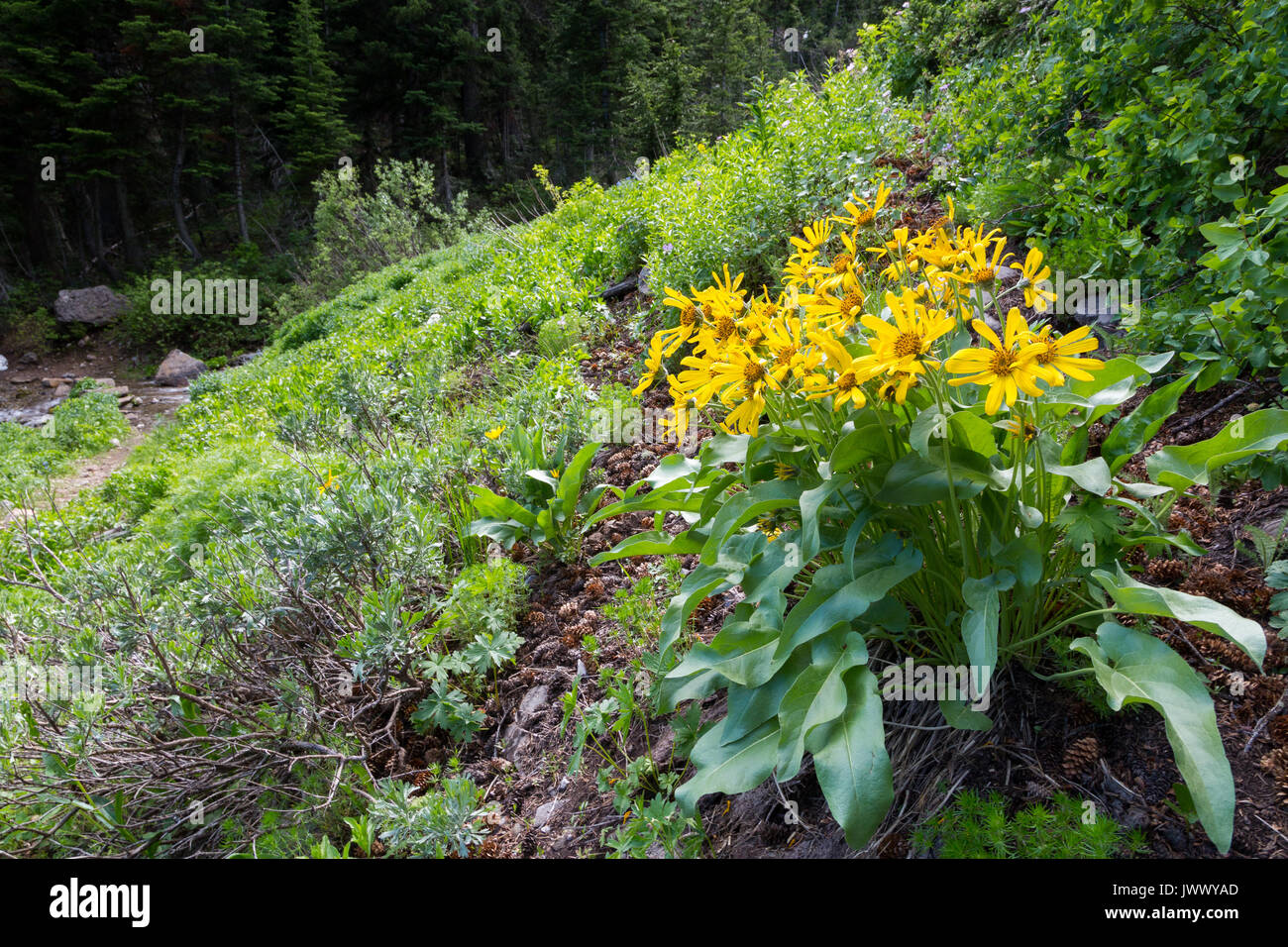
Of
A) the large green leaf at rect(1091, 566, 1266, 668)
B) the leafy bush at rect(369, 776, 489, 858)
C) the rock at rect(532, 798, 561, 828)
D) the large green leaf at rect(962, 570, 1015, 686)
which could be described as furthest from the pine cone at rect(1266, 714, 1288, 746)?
the leafy bush at rect(369, 776, 489, 858)

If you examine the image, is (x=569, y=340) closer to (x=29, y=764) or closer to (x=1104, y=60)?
(x=1104, y=60)

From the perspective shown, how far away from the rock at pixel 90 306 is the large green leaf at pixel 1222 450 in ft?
78.1

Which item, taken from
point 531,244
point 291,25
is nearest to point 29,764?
point 531,244

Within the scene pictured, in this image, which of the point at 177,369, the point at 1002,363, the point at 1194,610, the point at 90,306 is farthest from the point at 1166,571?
the point at 90,306

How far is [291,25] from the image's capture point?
2416 cm

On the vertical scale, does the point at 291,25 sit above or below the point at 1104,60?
above

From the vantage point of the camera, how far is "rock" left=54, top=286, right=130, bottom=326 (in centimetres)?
1927

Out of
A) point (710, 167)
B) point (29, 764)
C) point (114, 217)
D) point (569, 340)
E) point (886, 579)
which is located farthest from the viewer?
point (114, 217)

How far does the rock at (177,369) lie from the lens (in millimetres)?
16188

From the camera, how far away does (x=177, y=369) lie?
53.9 feet

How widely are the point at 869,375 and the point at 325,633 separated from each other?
2190mm

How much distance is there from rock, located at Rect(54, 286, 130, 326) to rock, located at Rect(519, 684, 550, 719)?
2233 centimetres

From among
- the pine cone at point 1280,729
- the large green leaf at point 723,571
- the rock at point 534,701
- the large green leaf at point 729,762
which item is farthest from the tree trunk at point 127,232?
the pine cone at point 1280,729

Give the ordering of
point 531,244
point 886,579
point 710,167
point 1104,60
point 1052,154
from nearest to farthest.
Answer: point 886,579 → point 1104,60 → point 1052,154 → point 710,167 → point 531,244
